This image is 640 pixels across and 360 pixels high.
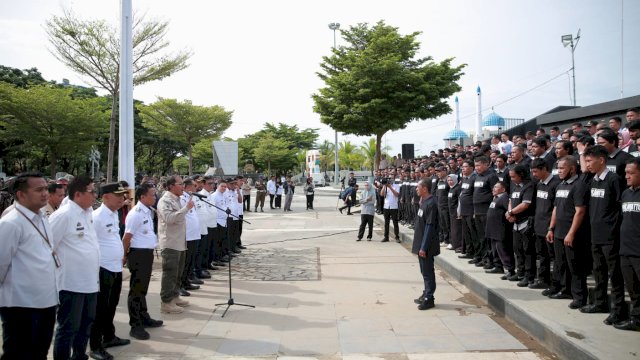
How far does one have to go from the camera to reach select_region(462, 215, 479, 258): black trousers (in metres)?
8.34

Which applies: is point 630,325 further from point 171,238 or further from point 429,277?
point 171,238

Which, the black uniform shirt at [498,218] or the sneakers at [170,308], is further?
the black uniform shirt at [498,218]

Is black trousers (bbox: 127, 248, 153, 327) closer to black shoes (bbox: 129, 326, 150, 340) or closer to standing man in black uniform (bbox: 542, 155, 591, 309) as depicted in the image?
black shoes (bbox: 129, 326, 150, 340)

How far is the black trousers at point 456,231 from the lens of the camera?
9.48m

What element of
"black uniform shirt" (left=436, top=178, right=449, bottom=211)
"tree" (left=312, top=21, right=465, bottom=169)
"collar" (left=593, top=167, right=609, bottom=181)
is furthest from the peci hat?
"tree" (left=312, top=21, right=465, bottom=169)

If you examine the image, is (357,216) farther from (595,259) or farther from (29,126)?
(29,126)

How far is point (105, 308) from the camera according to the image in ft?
15.5

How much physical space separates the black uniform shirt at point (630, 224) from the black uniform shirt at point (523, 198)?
1957mm

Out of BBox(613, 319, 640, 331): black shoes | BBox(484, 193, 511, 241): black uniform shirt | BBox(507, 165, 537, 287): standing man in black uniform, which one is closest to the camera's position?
BBox(613, 319, 640, 331): black shoes

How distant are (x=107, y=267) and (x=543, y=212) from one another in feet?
18.1

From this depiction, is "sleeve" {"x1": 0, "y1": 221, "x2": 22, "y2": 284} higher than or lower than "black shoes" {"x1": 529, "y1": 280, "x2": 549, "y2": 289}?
higher

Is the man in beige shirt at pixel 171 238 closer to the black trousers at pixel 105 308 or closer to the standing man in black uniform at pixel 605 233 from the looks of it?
the black trousers at pixel 105 308

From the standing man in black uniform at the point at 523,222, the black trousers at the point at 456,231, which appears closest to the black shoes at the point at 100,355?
the standing man in black uniform at the point at 523,222

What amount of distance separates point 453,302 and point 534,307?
1.38 metres
